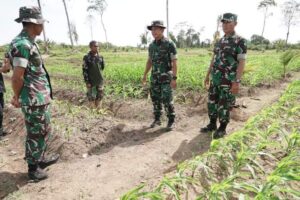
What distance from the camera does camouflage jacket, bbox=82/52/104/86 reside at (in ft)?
21.9

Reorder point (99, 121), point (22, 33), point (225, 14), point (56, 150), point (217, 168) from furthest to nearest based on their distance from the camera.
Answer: point (99, 121), point (56, 150), point (225, 14), point (22, 33), point (217, 168)

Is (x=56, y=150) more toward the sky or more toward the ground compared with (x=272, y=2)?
more toward the ground

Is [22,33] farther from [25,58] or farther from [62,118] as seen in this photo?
[62,118]

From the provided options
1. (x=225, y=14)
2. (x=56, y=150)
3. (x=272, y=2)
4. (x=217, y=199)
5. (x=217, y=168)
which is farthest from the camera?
(x=272, y=2)

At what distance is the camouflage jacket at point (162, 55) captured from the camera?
5.12m


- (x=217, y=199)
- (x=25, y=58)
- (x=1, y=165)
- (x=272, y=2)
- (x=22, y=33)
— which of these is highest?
(x=272, y=2)

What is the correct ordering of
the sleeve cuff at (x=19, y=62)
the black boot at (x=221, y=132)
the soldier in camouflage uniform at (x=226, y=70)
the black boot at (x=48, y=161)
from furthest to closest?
the black boot at (x=221, y=132) < the soldier in camouflage uniform at (x=226, y=70) < the black boot at (x=48, y=161) < the sleeve cuff at (x=19, y=62)

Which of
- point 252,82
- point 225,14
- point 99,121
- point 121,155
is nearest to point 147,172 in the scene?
point 121,155

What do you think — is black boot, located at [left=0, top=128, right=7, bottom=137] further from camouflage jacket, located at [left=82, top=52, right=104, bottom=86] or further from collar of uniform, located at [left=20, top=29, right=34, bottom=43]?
collar of uniform, located at [left=20, top=29, right=34, bottom=43]

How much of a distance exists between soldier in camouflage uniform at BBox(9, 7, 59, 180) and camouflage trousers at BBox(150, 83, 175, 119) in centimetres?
207

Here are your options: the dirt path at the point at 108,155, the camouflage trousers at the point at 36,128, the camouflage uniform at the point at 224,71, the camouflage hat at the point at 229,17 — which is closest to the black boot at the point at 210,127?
the dirt path at the point at 108,155

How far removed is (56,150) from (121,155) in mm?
1018

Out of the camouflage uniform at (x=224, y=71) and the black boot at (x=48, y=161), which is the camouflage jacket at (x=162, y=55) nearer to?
the camouflage uniform at (x=224, y=71)

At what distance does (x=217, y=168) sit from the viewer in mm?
3211
